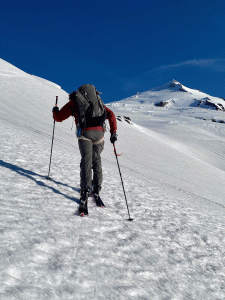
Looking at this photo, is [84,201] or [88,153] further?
[88,153]

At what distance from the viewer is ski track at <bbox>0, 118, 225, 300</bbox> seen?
2.06 meters

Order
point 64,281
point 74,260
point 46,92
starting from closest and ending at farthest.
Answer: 1. point 64,281
2. point 74,260
3. point 46,92

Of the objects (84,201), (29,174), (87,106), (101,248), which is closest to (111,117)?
(87,106)

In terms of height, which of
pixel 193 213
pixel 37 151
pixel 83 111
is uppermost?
pixel 83 111

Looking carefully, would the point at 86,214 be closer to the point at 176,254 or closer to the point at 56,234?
the point at 56,234

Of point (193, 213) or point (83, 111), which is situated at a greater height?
point (83, 111)

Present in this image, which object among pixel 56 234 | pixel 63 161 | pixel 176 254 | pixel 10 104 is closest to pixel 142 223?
pixel 176 254

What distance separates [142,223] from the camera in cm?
382

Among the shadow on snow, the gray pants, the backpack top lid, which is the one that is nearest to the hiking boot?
the gray pants

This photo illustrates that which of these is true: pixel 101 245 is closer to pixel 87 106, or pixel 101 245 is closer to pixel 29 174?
pixel 87 106

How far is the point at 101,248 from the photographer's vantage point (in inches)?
108

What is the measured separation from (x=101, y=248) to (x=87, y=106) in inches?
98.0

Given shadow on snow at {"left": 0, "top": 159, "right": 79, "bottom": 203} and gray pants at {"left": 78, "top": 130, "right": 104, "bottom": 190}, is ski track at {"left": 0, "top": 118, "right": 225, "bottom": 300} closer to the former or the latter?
shadow on snow at {"left": 0, "top": 159, "right": 79, "bottom": 203}

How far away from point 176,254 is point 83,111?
2.90 metres
